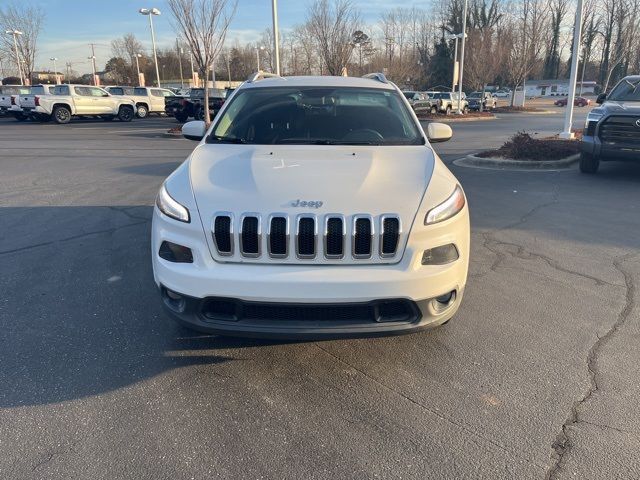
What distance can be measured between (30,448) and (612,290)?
14.4 feet

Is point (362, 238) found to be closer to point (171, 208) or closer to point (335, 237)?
point (335, 237)

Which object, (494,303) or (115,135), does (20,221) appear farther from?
(115,135)

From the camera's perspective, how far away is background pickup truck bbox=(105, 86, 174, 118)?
30.5 m

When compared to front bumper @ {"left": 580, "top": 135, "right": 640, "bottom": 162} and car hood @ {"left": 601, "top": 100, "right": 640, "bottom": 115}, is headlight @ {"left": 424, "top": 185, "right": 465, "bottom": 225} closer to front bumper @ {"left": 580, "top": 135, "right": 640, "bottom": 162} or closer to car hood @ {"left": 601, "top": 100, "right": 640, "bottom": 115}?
front bumper @ {"left": 580, "top": 135, "right": 640, "bottom": 162}

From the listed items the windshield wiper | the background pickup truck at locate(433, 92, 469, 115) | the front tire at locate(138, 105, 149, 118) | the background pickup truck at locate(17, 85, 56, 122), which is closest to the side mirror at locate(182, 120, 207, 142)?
the windshield wiper

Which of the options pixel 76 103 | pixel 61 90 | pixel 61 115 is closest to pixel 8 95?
pixel 61 90

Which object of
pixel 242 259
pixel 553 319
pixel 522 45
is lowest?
pixel 553 319

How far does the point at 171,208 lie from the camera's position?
3006 mm

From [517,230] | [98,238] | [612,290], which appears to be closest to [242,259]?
[612,290]

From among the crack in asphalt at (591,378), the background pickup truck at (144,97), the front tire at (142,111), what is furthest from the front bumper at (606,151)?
the front tire at (142,111)

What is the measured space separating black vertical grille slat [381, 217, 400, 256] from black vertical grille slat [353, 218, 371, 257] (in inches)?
3.3

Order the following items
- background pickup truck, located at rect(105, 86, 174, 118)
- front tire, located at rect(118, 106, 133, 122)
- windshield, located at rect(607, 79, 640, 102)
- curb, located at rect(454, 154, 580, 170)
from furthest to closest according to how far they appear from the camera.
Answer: background pickup truck, located at rect(105, 86, 174, 118) → front tire, located at rect(118, 106, 133, 122) → curb, located at rect(454, 154, 580, 170) → windshield, located at rect(607, 79, 640, 102)

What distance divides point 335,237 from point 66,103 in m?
27.6

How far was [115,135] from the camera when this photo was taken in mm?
19672
